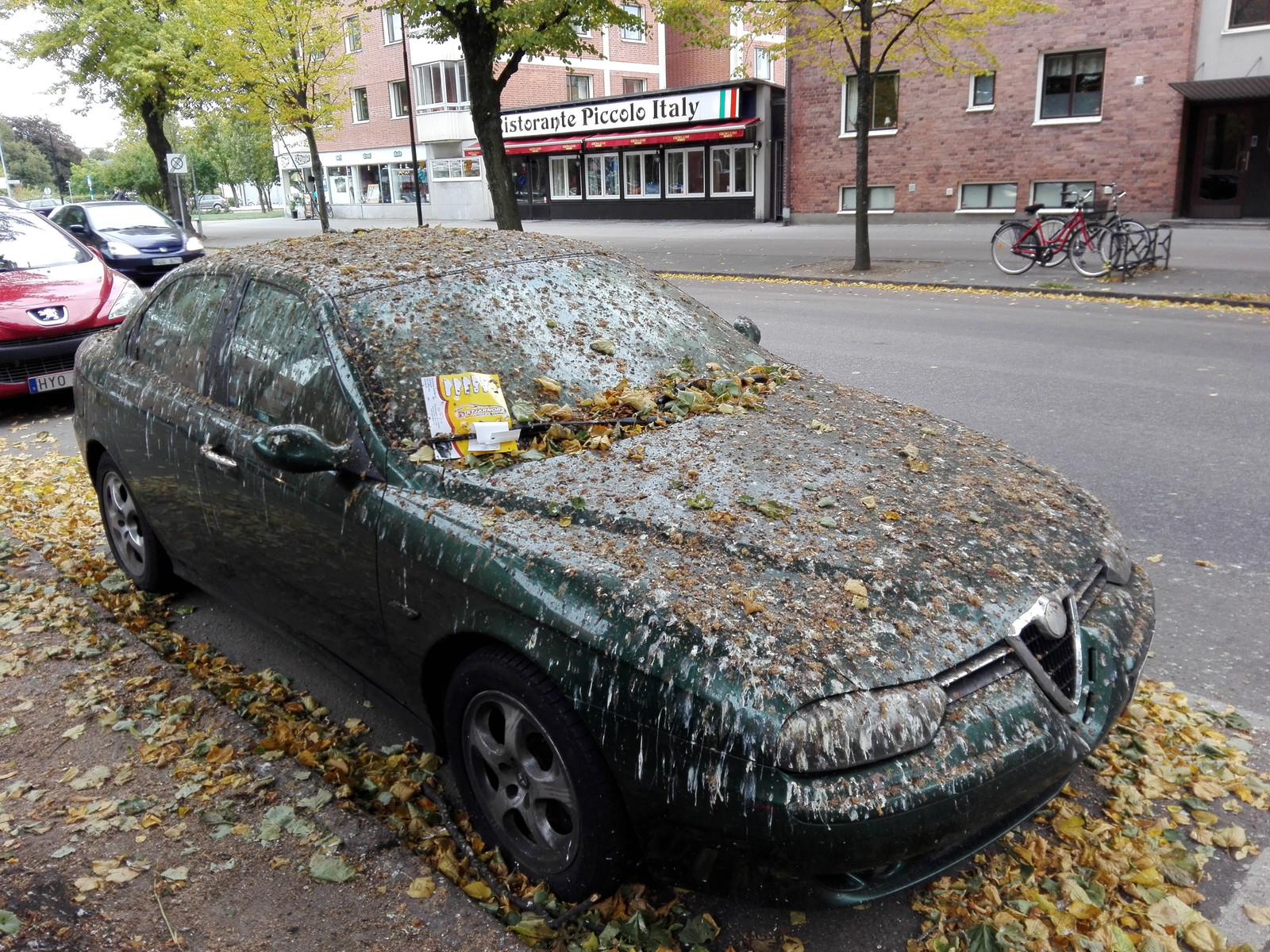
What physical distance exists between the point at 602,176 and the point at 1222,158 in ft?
71.5

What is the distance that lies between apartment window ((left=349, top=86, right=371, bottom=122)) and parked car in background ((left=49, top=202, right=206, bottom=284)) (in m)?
34.0

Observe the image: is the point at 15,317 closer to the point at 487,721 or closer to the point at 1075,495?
the point at 487,721

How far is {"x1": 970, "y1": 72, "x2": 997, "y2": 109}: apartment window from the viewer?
26750 mm

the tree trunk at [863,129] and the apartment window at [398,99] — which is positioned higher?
the apartment window at [398,99]

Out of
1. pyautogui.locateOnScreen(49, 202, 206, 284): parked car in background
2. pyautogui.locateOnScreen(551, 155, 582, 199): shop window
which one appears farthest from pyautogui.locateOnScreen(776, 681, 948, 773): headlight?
pyautogui.locateOnScreen(551, 155, 582, 199): shop window

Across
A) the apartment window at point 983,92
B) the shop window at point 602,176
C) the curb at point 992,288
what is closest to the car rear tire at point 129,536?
the curb at point 992,288

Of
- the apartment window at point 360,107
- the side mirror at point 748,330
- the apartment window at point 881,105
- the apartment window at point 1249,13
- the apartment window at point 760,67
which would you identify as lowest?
the side mirror at point 748,330

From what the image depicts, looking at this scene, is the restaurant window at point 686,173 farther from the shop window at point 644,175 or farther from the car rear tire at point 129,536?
the car rear tire at point 129,536

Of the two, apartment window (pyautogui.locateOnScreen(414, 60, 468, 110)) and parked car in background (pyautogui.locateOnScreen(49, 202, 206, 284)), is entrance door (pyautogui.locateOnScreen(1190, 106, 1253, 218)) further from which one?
apartment window (pyautogui.locateOnScreen(414, 60, 468, 110))

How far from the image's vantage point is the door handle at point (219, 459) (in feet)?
12.0

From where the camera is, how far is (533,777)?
265 cm

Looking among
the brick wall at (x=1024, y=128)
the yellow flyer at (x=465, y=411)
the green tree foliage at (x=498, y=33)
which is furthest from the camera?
the brick wall at (x=1024, y=128)

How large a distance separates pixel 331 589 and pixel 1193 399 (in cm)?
707

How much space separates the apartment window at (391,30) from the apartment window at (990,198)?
101ft
